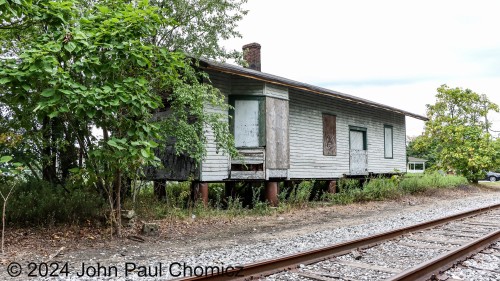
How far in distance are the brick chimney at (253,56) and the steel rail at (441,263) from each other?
13.2m

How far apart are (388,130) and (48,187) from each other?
53.2ft

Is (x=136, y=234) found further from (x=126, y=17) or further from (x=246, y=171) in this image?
(x=246, y=171)

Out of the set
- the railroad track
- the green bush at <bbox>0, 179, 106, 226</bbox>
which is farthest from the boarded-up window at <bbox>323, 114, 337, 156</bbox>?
the green bush at <bbox>0, 179, 106, 226</bbox>

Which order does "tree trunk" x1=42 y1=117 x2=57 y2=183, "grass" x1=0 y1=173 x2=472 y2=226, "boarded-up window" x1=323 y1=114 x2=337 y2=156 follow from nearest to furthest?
1. "grass" x1=0 y1=173 x2=472 y2=226
2. "tree trunk" x1=42 y1=117 x2=57 y2=183
3. "boarded-up window" x1=323 y1=114 x2=337 y2=156

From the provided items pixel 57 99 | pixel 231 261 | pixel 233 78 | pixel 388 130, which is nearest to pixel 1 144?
pixel 57 99

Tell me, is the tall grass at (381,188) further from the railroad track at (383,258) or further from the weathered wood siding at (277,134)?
the railroad track at (383,258)

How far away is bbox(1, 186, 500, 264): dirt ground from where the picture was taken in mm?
6766

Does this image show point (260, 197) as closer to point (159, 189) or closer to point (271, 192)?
point (271, 192)

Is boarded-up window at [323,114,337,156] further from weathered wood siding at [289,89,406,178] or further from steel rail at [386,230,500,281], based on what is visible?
steel rail at [386,230,500,281]

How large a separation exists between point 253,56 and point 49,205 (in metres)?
12.3

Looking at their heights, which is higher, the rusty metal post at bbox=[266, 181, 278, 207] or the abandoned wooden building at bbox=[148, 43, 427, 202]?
the abandoned wooden building at bbox=[148, 43, 427, 202]

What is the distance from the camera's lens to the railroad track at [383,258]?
4879mm

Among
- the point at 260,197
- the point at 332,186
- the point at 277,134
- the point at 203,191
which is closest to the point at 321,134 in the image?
the point at 332,186

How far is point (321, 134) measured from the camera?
16.6m
